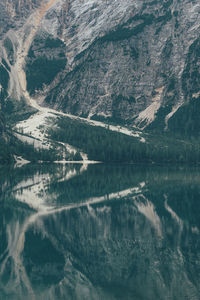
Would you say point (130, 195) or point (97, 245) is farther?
point (130, 195)

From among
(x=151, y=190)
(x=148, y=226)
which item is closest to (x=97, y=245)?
(x=148, y=226)

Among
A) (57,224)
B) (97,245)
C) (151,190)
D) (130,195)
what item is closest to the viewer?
(97,245)

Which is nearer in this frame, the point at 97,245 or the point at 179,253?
the point at 179,253

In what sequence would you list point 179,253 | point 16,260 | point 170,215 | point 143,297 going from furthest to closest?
point 170,215, point 179,253, point 16,260, point 143,297

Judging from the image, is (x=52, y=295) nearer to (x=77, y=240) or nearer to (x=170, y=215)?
(x=77, y=240)

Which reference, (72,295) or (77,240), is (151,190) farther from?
(72,295)

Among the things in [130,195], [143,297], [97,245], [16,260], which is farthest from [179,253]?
[130,195]
